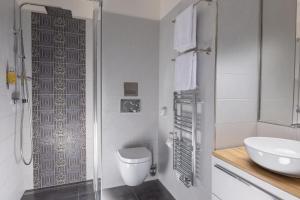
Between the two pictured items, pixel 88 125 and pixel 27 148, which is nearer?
pixel 27 148

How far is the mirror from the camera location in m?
1.38

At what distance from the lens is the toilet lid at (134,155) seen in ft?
6.50

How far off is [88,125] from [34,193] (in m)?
1.00

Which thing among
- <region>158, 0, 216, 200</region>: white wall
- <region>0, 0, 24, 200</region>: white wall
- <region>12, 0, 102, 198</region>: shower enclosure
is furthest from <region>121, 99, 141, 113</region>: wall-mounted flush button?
<region>0, 0, 24, 200</region>: white wall

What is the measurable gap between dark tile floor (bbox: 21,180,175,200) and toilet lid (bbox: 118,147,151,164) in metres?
0.52

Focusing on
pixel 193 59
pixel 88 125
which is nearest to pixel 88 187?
pixel 88 125

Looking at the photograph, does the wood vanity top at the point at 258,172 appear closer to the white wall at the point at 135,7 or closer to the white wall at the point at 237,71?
the white wall at the point at 237,71

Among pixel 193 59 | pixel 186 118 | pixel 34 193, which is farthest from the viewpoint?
pixel 34 193

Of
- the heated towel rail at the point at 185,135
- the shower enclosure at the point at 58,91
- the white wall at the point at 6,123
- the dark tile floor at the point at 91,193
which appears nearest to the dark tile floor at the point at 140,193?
the dark tile floor at the point at 91,193

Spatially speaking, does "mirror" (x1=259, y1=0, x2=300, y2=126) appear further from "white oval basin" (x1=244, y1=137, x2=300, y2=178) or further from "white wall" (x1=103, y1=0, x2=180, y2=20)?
"white wall" (x1=103, y1=0, x2=180, y2=20)

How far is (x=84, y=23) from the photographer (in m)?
2.34

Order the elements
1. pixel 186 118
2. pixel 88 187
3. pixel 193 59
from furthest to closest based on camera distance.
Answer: pixel 88 187 → pixel 186 118 → pixel 193 59

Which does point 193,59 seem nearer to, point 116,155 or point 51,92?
point 116,155

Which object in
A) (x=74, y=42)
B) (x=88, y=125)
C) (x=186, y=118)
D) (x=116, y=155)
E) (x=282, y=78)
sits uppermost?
(x=74, y=42)
